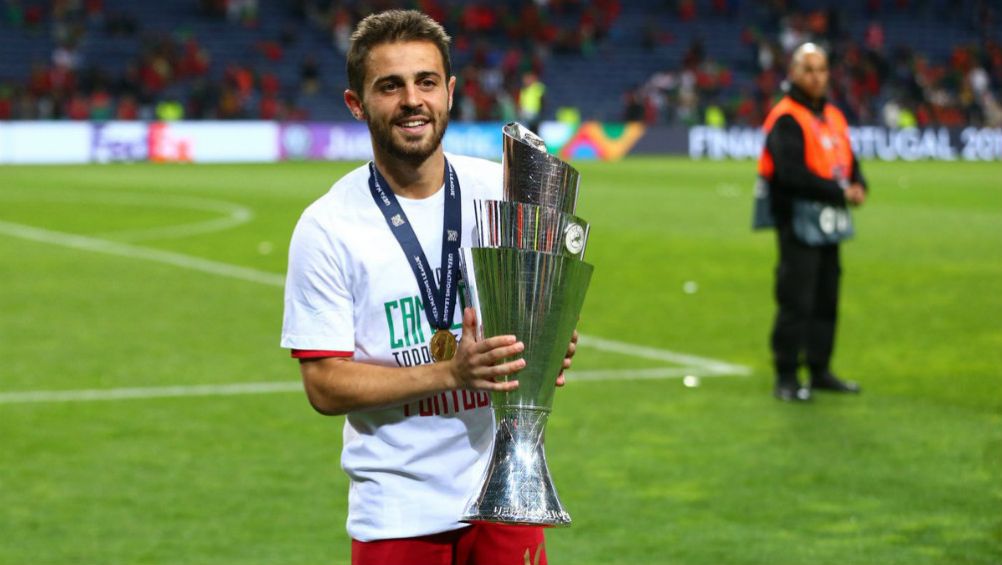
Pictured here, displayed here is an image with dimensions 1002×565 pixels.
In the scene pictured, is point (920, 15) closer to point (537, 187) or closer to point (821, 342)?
point (821, 342)

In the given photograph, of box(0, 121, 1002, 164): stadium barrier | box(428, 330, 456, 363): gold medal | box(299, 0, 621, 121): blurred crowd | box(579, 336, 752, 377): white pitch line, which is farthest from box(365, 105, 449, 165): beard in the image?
box(299, 0, 621, 121): blurred crowd

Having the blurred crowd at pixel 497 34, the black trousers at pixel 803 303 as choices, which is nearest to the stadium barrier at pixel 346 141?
the blurred crowd at pixel 497 34

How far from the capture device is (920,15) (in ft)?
166

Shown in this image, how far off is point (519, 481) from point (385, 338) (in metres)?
0.47

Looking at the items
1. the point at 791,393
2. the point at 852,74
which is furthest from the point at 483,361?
the point at 852,74

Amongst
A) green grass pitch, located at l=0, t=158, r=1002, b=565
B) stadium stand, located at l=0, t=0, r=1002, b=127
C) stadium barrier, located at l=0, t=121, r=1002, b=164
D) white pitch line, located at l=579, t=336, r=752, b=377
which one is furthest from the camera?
stadium stand, located at l=0, t=0, r=1002, b=127

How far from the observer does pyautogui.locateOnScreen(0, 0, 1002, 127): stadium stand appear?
38.4 metres

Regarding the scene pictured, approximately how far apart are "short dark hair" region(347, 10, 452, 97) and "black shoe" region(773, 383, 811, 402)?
19.8 ft

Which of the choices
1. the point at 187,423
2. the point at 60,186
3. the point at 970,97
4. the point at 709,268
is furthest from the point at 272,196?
the point at 970,97

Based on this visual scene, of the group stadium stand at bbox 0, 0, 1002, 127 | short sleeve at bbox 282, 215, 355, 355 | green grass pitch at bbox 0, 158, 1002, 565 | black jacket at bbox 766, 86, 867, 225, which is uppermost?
stadium stand at bbox 0, 0, 1002, 127

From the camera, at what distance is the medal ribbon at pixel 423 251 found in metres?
3.26

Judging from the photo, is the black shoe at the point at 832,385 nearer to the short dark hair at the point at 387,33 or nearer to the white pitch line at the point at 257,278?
the white pitch line at the point at 257,278

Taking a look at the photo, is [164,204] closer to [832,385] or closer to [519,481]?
[832,385]

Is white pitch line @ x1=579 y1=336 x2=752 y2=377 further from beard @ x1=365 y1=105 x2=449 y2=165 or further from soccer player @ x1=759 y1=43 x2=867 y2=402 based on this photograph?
beard @ x1=365 y1=105 x2=449 y2=165
